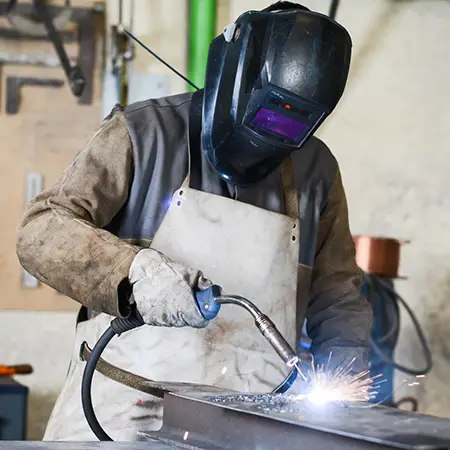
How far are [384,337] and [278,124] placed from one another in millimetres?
1771

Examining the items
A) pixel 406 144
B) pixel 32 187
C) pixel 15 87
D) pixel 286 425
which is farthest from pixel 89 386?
pixel 406 144

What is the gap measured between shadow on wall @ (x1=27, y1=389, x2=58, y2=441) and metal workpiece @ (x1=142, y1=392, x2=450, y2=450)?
1974 mm

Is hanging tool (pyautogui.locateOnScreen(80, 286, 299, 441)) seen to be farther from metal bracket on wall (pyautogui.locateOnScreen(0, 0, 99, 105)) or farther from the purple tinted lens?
metal bracket on wall (pyautogui.locateOnScreen(0, 0, 99, 105))

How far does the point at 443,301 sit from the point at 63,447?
2493mm

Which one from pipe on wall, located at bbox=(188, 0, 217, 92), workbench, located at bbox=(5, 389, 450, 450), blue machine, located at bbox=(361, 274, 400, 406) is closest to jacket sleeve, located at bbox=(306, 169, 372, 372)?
workbench, located at bbox=(5, 389, 450, 450)

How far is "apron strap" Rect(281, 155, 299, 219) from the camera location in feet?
6.13

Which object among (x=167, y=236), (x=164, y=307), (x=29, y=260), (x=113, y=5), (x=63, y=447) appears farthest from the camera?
(x=113, y=5)

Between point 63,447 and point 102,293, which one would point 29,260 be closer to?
point 102,293

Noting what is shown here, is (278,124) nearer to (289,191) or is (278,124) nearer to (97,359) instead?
(289,191)

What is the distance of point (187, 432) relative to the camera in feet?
4.50

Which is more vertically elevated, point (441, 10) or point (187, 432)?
point (441, 10)

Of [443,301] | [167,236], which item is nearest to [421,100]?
[443,301]

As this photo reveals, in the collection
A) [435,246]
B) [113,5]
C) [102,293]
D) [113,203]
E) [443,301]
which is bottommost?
[443,301]

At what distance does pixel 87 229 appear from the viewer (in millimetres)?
1572
